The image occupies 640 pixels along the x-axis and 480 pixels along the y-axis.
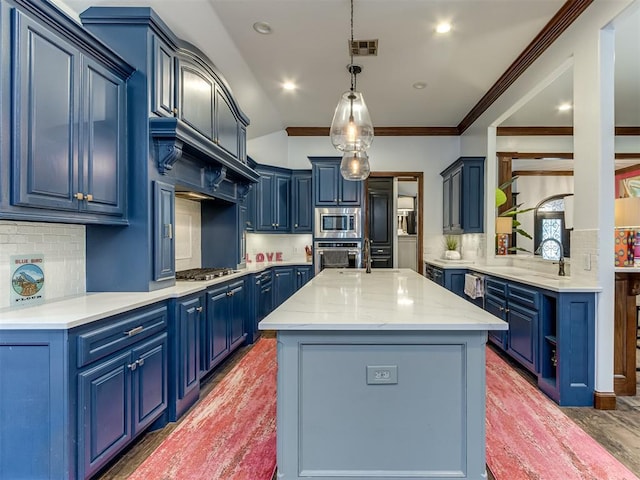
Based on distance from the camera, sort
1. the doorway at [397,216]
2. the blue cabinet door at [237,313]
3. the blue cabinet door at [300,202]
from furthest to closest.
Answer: the doorway at [397,216]
the blue cabinet door at [300,202]
the blue cabinet door at [237,313]

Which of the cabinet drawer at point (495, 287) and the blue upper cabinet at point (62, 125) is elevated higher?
the blue upper cabinet at point (62, 125)


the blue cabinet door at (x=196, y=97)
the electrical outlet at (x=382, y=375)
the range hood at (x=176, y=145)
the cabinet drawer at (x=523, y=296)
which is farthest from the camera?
the cabinet drawer at (x=523, y=296)

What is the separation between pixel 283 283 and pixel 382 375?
3713mm

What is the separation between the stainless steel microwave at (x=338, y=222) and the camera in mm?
5438

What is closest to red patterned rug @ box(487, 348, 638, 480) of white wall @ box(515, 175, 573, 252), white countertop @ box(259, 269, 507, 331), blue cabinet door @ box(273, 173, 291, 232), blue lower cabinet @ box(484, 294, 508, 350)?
blue lower cabinet @ box(484, 294, 508, 350)

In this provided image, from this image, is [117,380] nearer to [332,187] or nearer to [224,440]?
[224,440]

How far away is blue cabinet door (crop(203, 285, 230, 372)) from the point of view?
2957 millimetres

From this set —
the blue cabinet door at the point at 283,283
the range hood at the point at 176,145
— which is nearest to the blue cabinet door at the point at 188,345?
the range hood at the point at 176,145

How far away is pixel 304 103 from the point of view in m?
4.90

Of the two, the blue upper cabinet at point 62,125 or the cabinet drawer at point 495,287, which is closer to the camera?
the blue upper cabinet at point 62,125

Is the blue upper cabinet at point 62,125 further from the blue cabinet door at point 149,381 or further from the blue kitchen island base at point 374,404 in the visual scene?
the blue kitchen island base at point 374,404

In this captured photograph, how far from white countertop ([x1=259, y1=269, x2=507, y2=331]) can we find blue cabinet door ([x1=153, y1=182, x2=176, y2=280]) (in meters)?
1.03

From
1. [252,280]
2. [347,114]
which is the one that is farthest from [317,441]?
[252,280]

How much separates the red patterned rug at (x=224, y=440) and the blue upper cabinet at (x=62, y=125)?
4.65 feet
